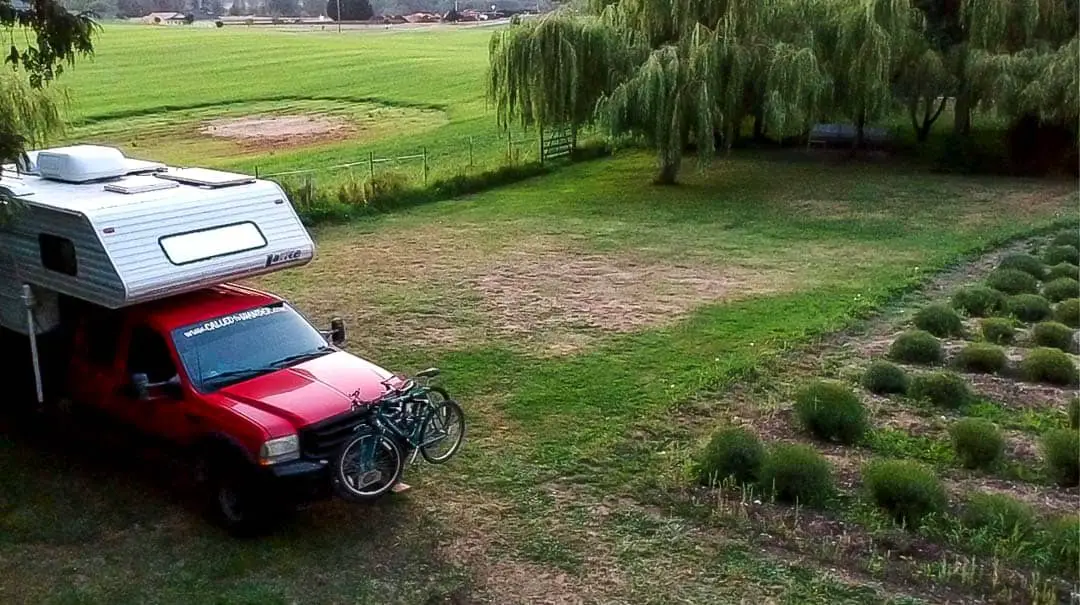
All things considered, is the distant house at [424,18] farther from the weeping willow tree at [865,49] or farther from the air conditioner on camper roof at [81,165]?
the air conditioner on camper roof at [81,165]

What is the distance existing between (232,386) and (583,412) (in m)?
3.40

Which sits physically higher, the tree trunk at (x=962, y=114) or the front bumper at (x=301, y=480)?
the tree trunk at (x=962, y=114)

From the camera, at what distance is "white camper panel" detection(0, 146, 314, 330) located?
25.5 feet

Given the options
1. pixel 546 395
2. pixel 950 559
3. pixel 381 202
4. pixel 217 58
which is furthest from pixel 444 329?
pixel 217 58

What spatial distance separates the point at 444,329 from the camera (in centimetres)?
1235

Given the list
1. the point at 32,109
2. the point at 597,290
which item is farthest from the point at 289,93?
the point at 597,290

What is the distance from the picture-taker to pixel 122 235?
25.5 ft

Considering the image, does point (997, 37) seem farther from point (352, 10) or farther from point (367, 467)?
point (352, 10)

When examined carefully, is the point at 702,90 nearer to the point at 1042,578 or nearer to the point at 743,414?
the point at 743,414

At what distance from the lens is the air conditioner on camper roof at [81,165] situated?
926cm

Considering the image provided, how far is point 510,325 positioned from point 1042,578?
710 cm

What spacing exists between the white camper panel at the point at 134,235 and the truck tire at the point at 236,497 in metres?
1.43

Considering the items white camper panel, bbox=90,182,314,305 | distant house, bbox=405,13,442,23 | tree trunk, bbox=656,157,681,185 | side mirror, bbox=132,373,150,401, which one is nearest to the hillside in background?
distant house, bbox=405,13,442,23

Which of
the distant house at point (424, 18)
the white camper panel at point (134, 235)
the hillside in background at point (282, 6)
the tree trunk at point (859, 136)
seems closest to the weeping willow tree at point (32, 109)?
the white camper panel at point (134, 235)
